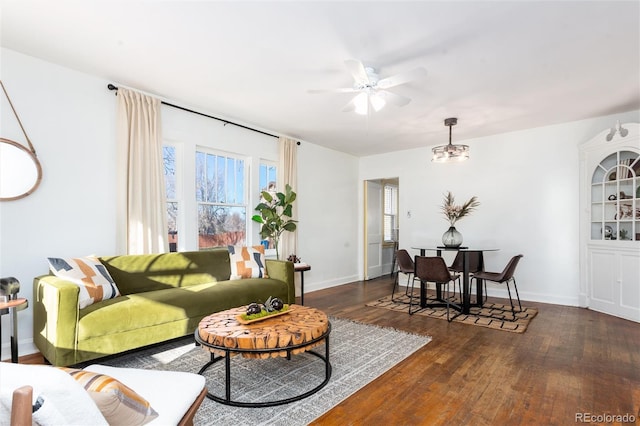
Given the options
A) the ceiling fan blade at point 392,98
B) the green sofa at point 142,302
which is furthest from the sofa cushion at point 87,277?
the ceiling fan blade at point 392,98

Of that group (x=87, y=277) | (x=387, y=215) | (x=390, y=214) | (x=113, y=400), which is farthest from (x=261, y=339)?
(x=390, y=214)

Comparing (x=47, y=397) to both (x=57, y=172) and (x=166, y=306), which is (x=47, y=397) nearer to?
(x=166, y=306)

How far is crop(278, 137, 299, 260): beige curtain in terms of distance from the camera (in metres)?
5.56

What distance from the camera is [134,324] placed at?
9.36ft

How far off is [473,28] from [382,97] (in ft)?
3.24

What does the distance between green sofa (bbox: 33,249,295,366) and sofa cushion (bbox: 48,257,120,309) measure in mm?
79

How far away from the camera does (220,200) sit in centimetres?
489

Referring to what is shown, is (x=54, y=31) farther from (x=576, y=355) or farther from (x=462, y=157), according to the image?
(x=576, y=355)

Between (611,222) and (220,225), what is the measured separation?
5.33m

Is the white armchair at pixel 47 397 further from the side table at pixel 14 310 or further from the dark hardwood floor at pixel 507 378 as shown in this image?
the side table at pixel 14 310

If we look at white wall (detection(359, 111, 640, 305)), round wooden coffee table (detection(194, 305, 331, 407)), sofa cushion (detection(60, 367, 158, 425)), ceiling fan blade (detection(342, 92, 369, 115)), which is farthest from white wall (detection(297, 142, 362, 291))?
sofa cushion (detection(60, 367, 158, 425))

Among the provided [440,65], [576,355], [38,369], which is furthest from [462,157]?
[38,369]

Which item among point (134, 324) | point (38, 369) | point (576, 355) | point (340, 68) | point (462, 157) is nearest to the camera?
point (38, 369)

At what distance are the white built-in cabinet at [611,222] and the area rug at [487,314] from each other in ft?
2.96
